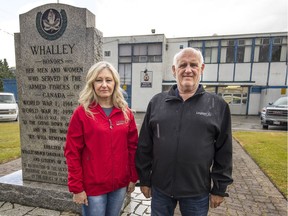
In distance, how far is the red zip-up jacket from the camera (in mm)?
1962

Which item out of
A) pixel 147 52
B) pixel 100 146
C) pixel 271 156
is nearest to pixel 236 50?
pixel 147 52

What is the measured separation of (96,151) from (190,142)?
2.92 ft

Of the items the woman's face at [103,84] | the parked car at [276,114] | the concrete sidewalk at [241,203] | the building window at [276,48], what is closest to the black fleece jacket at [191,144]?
the woman's face at [103,84]

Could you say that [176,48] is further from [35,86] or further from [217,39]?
[35,86]

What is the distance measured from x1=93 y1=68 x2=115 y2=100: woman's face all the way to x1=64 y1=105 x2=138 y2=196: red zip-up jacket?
151 mm

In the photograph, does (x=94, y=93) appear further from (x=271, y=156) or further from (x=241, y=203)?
(x=271, y=156)

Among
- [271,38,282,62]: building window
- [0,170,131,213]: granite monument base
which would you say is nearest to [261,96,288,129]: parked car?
[271,38,282,62]: building window

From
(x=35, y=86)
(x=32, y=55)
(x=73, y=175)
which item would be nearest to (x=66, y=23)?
(x=32, y=55)

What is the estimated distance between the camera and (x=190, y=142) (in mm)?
1877

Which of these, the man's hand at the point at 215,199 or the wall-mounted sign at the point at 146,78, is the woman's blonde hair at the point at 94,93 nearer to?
the man's hand at the point at 215,199

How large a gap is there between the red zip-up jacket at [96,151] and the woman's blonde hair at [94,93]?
60mm

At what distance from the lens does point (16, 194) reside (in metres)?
3.42

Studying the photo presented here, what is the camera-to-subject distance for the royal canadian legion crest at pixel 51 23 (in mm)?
→ 3238

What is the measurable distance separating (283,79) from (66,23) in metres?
24.5
